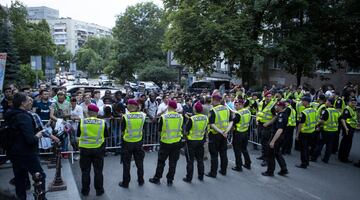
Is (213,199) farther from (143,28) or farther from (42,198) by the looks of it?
(143,28)

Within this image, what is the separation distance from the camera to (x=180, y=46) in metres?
24.0

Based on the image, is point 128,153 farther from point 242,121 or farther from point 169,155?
point 242,121

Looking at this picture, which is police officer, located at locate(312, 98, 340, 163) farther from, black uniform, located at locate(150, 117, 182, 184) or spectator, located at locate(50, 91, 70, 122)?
spectator, located at locate(50, 91, 70, 122)

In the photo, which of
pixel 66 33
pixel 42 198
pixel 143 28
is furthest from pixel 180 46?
pixel 66 33

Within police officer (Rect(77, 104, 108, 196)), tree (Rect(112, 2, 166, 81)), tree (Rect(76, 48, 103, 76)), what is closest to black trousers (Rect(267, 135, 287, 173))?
police officer (Rect(77, 104, 108, 196))

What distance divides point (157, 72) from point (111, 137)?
3176 cm

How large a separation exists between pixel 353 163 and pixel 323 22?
→ 51.6 ft

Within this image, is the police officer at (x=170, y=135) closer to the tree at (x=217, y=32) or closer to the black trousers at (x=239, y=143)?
the black trousers at (x=239, y=143)

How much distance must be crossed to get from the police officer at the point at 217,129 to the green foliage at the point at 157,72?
33587mm

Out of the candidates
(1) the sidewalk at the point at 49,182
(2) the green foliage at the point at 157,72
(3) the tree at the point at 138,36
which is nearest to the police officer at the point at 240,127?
(1) the sidewalk at the point at 49,182

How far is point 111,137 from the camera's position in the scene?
9953 mm

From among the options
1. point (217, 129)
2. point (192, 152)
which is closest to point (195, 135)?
point (192, 152)

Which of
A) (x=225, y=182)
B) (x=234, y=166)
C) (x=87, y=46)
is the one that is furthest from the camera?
(x=87, y=46)

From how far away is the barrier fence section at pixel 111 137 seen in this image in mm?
8766
